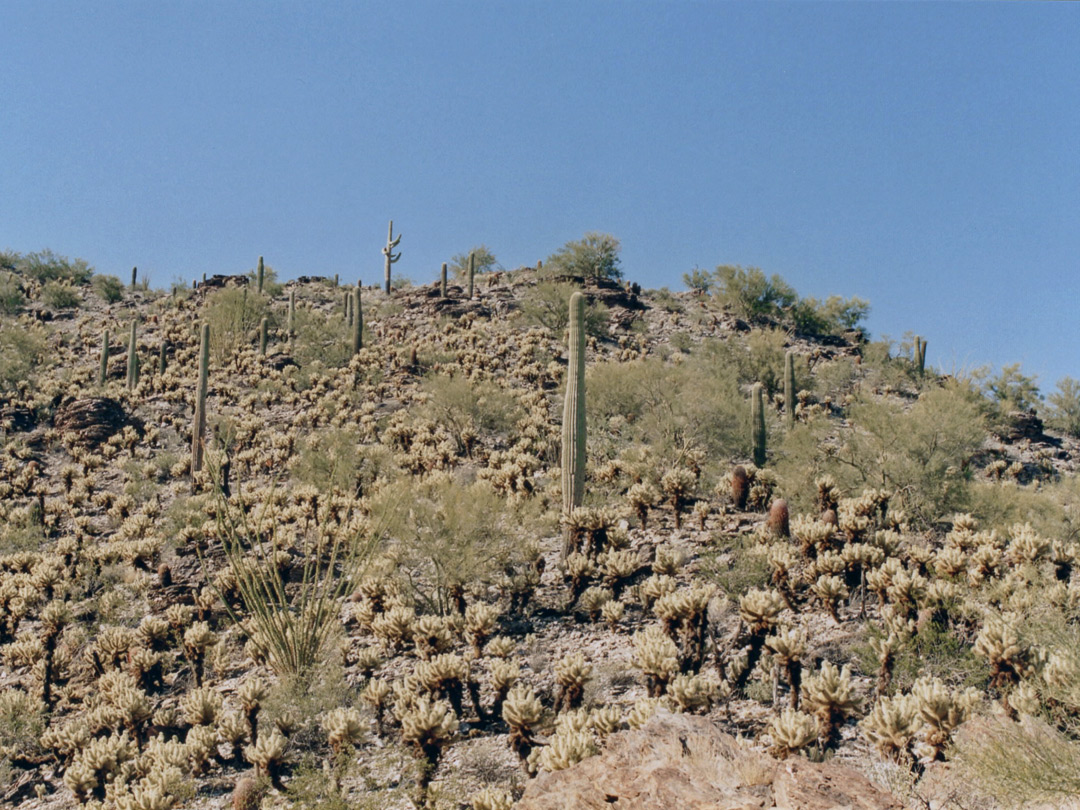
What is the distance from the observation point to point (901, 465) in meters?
15.3

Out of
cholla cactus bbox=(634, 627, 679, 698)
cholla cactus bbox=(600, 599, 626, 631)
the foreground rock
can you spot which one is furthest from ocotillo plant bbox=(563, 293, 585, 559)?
the foreground rock

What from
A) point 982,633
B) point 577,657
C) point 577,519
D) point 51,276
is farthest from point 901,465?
point 51,276

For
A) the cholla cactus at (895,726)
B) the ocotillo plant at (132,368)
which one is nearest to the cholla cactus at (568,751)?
the cholla cactus at (895,726)

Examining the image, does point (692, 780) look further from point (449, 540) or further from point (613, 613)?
point (449, 540)

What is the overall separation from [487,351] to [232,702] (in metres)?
20.9

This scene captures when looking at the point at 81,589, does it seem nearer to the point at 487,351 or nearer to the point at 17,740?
the point at 17,740

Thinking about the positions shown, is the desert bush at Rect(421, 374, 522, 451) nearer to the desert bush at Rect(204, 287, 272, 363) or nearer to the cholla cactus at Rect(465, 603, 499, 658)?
the cholla cactus at Rect(465, 603, 499, 658)

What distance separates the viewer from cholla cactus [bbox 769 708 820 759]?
5.51 metres

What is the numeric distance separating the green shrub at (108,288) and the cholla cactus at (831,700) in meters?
46.4

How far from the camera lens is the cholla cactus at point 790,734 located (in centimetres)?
551

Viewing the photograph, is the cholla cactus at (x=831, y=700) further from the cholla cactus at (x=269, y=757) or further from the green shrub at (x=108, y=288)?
the green shrub at (x=108, y=288)

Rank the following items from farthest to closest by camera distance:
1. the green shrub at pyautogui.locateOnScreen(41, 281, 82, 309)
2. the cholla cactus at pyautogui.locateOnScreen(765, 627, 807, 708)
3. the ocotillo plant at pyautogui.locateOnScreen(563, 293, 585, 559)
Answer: the green shrub at pyautogui.locateOnScreen(41, 281, 82, 309), the ocotillo plant at pyautogui.locateOnScreen(563, 293, 585, 559), the cholla cactus at pyautogui.locateOnScreen(765, 627, 807, 708)

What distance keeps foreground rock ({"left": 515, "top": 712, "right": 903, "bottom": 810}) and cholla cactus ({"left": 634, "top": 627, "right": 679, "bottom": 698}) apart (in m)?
1.98

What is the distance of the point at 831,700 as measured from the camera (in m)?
5.94
